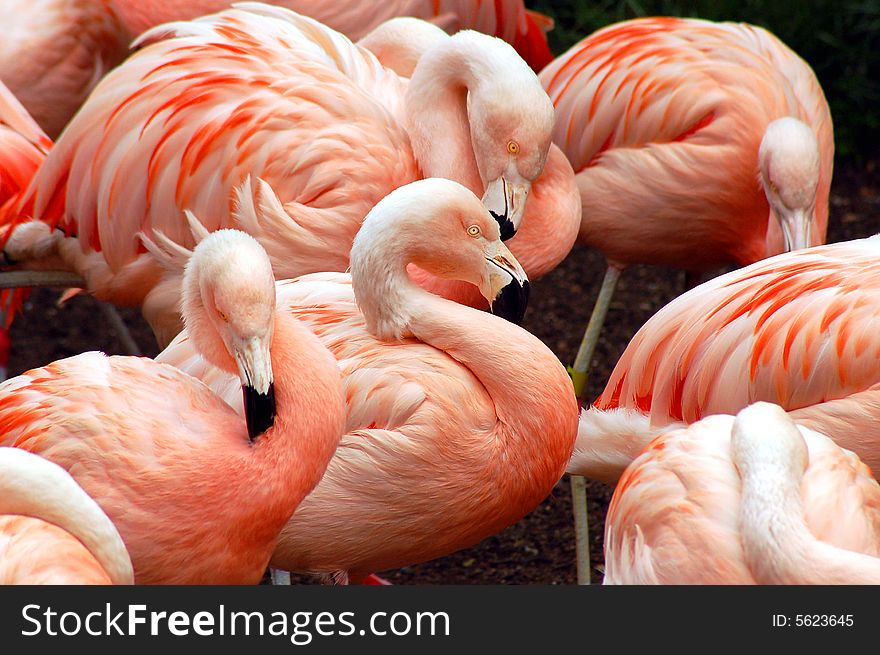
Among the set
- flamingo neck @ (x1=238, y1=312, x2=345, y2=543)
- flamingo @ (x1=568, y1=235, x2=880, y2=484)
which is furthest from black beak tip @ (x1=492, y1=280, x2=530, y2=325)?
flamingo neck @ (x1=238, y1=312, x2=345, y2=543)

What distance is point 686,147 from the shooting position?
420 cm

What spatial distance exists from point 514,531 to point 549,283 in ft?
6.71

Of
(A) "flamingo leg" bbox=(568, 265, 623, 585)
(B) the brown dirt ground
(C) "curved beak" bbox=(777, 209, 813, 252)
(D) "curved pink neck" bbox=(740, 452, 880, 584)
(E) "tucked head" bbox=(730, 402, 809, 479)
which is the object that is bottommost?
(B) the brown dirt ground

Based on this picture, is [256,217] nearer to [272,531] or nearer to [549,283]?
[272,531]

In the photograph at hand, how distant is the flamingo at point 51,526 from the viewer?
223cm

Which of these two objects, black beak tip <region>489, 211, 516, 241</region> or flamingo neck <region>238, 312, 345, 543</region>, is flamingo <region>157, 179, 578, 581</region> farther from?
black beak tip <region>489, 211, 516, 241</region>

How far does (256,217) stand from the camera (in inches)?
148

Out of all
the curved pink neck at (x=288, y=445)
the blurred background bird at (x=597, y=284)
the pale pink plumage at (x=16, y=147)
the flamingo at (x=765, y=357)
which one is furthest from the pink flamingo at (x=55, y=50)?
the flamingo at (x=765, y=357)

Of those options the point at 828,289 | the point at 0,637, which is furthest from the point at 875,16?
the point at 0,637

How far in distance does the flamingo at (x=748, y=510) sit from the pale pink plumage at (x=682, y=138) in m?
1.60

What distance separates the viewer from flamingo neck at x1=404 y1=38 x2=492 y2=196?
151 inches

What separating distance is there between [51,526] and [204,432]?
1.58 feet

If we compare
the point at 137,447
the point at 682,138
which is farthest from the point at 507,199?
the point at 137,447

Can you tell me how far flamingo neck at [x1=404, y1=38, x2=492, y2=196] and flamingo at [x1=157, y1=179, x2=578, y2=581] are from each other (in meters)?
0.70
